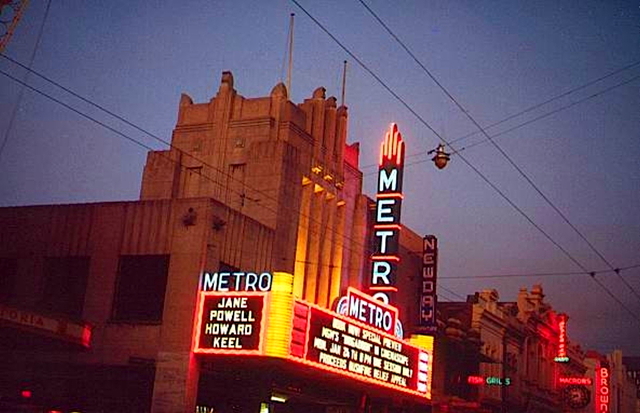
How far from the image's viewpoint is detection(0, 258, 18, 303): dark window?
29672 mm

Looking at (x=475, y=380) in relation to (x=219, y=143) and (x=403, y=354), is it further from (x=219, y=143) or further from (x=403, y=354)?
(x=219, y=143)

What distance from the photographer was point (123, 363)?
26.8 m

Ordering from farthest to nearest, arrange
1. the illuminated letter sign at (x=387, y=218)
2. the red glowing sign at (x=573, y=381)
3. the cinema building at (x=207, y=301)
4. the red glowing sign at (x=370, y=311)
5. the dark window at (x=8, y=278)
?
1. the red glowing sign at (x=573, y=381)
2. the illuminated letter sign at (x=387, y=218)
3. the red glowing sign at (x=370, y=311)
4. the dark window at (x=8, y=278)
5. the cinema building at (x=207, y=301)

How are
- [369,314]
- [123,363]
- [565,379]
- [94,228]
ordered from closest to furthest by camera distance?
[123,363] → [94,228] → [369,314] → [565,379]

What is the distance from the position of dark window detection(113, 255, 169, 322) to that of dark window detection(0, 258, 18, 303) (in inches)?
175

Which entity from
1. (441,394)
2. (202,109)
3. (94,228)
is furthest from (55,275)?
(441,394)

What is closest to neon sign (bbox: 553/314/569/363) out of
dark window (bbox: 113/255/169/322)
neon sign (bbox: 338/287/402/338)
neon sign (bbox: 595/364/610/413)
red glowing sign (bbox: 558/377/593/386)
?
red glowing sign (bbox: 558/377/593/386)

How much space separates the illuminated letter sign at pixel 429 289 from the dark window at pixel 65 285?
16.8 metres

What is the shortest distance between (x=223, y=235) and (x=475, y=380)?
21.8m

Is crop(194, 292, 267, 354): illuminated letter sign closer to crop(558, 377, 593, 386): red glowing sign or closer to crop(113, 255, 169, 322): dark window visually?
crop(113, 255, 169, 322): dark window

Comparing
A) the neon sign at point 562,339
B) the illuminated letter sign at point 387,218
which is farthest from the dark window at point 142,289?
the neon sign at point 562,339

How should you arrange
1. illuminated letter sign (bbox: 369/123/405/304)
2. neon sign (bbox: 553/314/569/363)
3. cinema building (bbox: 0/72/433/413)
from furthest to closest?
neon sign (bbox: 553/314/569/363), illuminated letter sign (bbox: 369/123/405/304), cinema building (bbox: 0/72/433/413)

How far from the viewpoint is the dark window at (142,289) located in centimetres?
2739

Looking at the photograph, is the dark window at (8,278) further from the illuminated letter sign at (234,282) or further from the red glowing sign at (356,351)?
the red glowing sign at (356,351)
